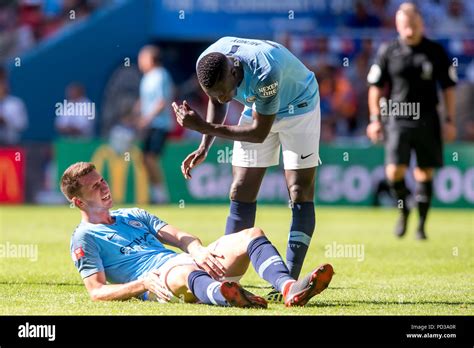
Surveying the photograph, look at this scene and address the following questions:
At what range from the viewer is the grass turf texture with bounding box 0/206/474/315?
24.8 feet

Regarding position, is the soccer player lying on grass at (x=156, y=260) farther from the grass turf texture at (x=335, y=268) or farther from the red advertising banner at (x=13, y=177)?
the red advertising banner at (x=13, y=177)

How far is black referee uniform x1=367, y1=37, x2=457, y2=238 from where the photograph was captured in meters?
13.8

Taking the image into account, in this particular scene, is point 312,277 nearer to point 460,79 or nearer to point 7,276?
point 7,276

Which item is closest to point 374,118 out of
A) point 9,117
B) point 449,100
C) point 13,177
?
point 449,100

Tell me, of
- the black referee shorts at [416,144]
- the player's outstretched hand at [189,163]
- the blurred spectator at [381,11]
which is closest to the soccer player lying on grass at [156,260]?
the player's outstretched hand at [189,163]

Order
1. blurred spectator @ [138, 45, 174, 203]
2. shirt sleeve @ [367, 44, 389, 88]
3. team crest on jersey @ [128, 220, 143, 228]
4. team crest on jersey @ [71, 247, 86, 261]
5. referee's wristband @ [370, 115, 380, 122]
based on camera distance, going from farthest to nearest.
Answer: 1. blurred spectator @ [138, 45, 174, 203]
2. shirt sleeve @ [367, 44, 389, 88]
3. referee's wristband @ [370, 115, 380, 122]
4. team crest on jersey @ [128, 220, 143, 228]
5. team crest on jersey @ [71, 247, 86, 261]

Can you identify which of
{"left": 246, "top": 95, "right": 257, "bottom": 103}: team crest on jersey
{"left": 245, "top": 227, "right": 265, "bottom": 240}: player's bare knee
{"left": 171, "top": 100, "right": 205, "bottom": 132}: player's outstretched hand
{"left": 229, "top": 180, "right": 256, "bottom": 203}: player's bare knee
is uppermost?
{"left": 246, "top": 95, "right": 257, "bottom": 103}: team crest on jersey

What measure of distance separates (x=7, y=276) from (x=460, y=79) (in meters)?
14.5

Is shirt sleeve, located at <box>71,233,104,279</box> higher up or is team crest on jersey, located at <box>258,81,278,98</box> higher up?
team crest on jersey, located at <box>258,81,278,98</box>

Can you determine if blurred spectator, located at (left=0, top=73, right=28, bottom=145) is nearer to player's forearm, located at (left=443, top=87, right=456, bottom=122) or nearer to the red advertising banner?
the red advertising banner

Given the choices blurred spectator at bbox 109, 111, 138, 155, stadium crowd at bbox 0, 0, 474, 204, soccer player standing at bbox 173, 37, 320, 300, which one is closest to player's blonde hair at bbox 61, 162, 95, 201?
soccer player standing at bbox 173, 37, 320, 300

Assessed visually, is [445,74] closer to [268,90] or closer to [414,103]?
[414,103]

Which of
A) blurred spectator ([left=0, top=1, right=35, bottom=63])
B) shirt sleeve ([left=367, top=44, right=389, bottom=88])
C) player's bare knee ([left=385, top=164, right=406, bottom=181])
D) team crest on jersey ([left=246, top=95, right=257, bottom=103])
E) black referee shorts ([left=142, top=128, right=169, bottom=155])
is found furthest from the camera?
blurred spectator ([left=0, top=1, right=35, bottom=63])

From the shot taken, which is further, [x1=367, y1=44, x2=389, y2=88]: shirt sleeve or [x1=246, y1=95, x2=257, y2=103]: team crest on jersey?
[x1=367, y1=44, x2=389, y2=88]: shirt sleeve
